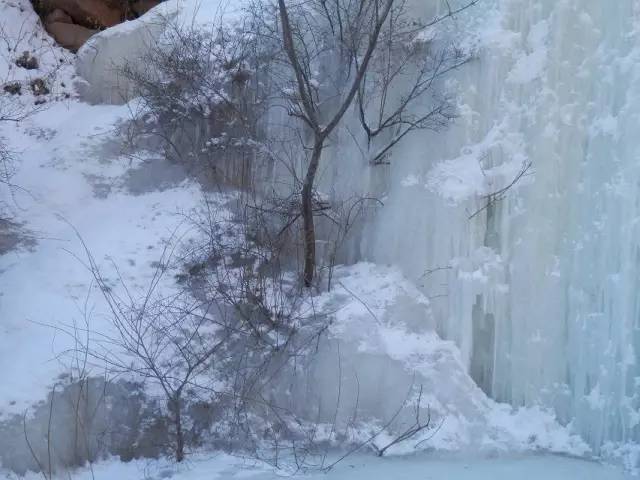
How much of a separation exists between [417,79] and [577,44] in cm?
136

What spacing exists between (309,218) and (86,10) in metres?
5.07

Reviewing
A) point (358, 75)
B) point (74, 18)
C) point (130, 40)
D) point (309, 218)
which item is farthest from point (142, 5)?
point (309, 218)

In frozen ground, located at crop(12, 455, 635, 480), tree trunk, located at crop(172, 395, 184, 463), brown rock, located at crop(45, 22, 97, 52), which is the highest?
brown rock, located at crop(45, 22, 97, 52)

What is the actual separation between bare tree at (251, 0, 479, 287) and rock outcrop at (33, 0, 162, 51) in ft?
11.2

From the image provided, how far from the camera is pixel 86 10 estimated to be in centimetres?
942

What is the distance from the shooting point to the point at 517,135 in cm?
614

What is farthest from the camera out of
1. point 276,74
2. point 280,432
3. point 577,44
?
point 276,74

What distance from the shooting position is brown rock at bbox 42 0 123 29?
9.39 meters

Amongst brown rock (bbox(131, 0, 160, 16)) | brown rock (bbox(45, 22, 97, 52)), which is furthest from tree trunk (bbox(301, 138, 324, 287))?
brown rock (bbox(131, 0, 160, 16))

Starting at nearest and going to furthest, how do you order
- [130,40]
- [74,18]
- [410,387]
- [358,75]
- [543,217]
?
[410,387] → [543,217] → [358,75] → [130,40] → [74,18]

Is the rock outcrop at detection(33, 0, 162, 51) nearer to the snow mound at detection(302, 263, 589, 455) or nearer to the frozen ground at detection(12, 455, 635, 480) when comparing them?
the snow mound at detection(302, 263, 589, 455)

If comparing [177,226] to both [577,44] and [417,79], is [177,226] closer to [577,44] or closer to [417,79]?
[417,79]

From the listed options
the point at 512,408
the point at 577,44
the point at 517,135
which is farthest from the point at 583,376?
the point at 577,44

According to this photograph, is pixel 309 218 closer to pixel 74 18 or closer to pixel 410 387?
pixel 410 387
